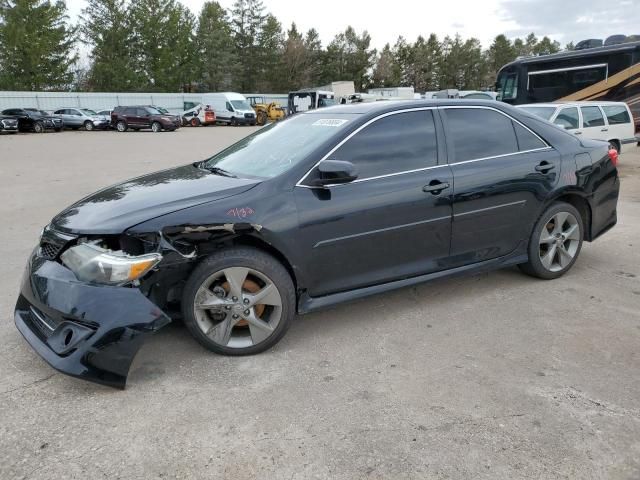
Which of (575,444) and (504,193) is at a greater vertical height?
(504,193)

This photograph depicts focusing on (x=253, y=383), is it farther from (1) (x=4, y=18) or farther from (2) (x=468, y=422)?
(1) (x=4, y=18)

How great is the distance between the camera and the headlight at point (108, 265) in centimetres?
286

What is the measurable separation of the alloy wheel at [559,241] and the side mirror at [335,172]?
2.02 m

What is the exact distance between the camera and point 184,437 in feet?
8.22

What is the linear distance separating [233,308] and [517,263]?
251cm

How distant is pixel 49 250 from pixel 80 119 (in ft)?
108

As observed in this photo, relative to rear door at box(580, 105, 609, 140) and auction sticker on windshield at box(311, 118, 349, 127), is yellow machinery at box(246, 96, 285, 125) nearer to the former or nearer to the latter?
rear door at box(580, 105, 609, 140)

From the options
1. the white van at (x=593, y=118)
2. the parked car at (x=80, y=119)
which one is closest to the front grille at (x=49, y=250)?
the white van at (x=593, y=118)

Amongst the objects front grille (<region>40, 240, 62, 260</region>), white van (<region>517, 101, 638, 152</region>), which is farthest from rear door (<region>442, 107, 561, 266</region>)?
white van (<region>517, 101, 638, 152</region>)

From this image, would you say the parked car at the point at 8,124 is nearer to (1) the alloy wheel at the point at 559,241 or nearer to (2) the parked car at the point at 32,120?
(2) the parked car at the point at 32,120

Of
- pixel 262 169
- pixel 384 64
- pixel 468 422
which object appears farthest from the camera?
pixel 384 64

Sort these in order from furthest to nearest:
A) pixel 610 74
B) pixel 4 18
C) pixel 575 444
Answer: pixel 4 18
pixel 610 74
pixel 575 444

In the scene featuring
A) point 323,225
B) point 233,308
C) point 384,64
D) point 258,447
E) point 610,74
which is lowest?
point 258,447

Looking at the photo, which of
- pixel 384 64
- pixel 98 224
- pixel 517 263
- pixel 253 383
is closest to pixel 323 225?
pixel 253 383
